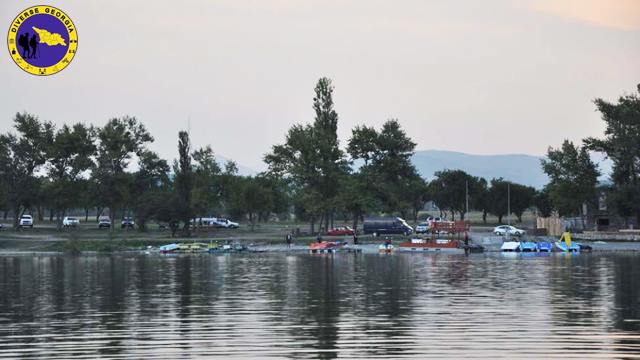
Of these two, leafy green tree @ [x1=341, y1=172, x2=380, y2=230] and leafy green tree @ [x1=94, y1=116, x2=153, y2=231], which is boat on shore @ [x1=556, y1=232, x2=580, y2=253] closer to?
leafy green tree @ [x1=341, y1=172, x2=380, y2=230]

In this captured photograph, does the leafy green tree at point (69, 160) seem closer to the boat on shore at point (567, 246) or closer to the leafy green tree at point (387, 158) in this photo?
the leafy green tree at point (387, 158)

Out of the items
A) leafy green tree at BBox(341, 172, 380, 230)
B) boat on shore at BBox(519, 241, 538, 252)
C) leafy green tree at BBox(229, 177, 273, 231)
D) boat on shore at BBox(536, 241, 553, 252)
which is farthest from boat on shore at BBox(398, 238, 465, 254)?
leafy green tree at BBox(229, 177, 273, 231)

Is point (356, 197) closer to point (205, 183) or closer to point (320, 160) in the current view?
point (320, 160)

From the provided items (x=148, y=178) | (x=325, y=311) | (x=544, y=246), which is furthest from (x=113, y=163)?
(x=325, y=311)

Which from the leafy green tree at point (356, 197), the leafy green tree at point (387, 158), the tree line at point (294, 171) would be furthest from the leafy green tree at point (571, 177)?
the leafy green tree at point (356, 197)

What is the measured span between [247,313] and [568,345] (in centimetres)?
1753

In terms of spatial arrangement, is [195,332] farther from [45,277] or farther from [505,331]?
[45,277]

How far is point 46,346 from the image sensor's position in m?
35.2

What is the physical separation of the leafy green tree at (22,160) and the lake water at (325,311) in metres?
62.4

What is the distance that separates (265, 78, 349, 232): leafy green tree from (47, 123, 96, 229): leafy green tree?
34.2m

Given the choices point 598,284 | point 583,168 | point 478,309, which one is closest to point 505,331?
point 478,309

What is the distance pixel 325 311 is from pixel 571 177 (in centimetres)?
11639

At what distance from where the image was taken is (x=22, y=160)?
15062 cm

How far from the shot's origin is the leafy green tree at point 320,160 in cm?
14125
